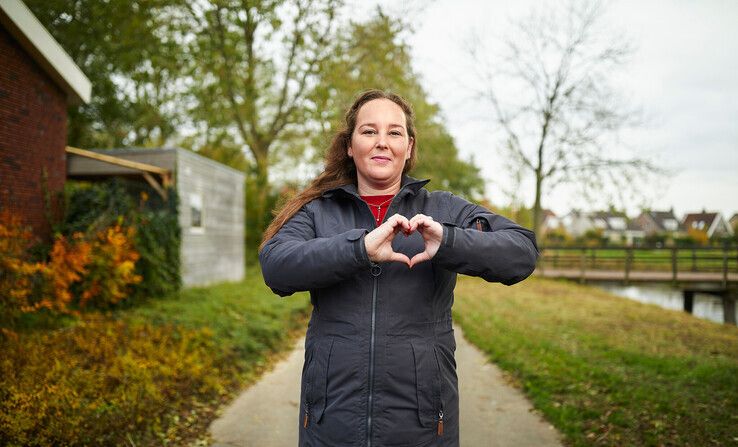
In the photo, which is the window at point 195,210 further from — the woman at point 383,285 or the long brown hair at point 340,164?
the woman at point 383,285

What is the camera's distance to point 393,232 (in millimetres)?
1671

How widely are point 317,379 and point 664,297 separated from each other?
23.2 m

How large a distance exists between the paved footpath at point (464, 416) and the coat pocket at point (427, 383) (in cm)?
288

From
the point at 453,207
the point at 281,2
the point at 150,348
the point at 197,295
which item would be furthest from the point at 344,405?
the point at 281,2

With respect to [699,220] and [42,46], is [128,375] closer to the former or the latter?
[42,46]

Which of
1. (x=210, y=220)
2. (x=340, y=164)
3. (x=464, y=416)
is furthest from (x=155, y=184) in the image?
(x=340, y=164)

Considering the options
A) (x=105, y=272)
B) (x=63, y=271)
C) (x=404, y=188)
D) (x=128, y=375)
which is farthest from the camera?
(x=105, y=272)

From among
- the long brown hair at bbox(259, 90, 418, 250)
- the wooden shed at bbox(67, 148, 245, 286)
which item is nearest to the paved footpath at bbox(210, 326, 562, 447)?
the long brown hair at bbox(259, 90, 418, 250)

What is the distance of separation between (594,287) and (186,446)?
19.3m

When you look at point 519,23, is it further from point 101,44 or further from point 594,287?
point 101,44

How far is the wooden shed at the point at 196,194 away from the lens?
12.4 m

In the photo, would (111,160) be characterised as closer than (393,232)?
No

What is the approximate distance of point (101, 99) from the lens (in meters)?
23.2

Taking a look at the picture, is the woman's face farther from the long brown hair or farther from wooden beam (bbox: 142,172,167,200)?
wooden beam (bbox: 142,172,167,200)
